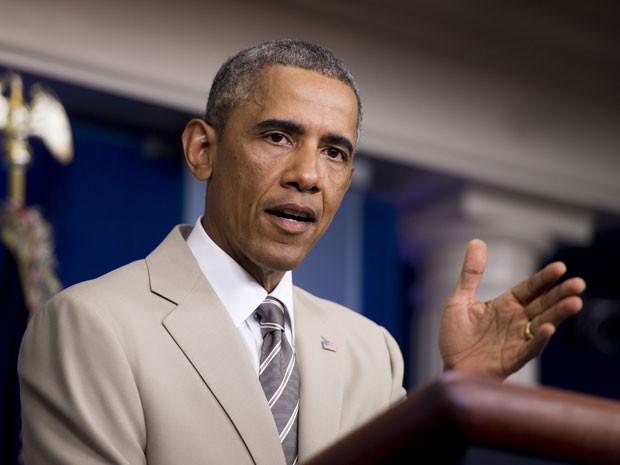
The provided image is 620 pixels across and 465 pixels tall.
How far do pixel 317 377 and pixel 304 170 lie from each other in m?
0.28

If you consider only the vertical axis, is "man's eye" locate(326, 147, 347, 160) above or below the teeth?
above

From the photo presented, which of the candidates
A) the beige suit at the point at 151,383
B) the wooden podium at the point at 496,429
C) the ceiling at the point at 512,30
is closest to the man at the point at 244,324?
the beige suit at the point at 151,383

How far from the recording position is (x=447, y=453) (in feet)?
1.95

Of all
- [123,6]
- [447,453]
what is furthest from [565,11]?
[447,453]

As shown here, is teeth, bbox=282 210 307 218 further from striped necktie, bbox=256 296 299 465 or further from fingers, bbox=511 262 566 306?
fingers, bbox=511 262 566 306

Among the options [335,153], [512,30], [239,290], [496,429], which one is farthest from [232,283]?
[512,30]

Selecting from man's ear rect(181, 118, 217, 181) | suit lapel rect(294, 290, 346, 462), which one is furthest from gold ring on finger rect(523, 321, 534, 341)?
man's ear rect(181, 118, 217, 181)

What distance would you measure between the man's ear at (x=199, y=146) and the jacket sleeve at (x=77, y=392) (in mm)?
307

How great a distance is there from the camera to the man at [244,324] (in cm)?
120

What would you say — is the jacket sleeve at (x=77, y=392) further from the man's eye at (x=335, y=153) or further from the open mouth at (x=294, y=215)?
the man's eye at (x=335, y=153)

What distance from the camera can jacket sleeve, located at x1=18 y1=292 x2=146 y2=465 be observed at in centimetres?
115

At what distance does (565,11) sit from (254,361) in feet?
12.7

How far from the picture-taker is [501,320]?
1282mm

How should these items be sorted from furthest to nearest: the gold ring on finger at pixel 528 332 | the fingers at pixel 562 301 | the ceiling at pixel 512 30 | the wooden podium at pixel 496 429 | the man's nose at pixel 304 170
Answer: the ceiling at pixel 512 30, the man's nose at pixel 304 170, the gold ring on finger at pixel 528 332, the fingers at pixel 562 301, the wooden podium at pixel 496 429
